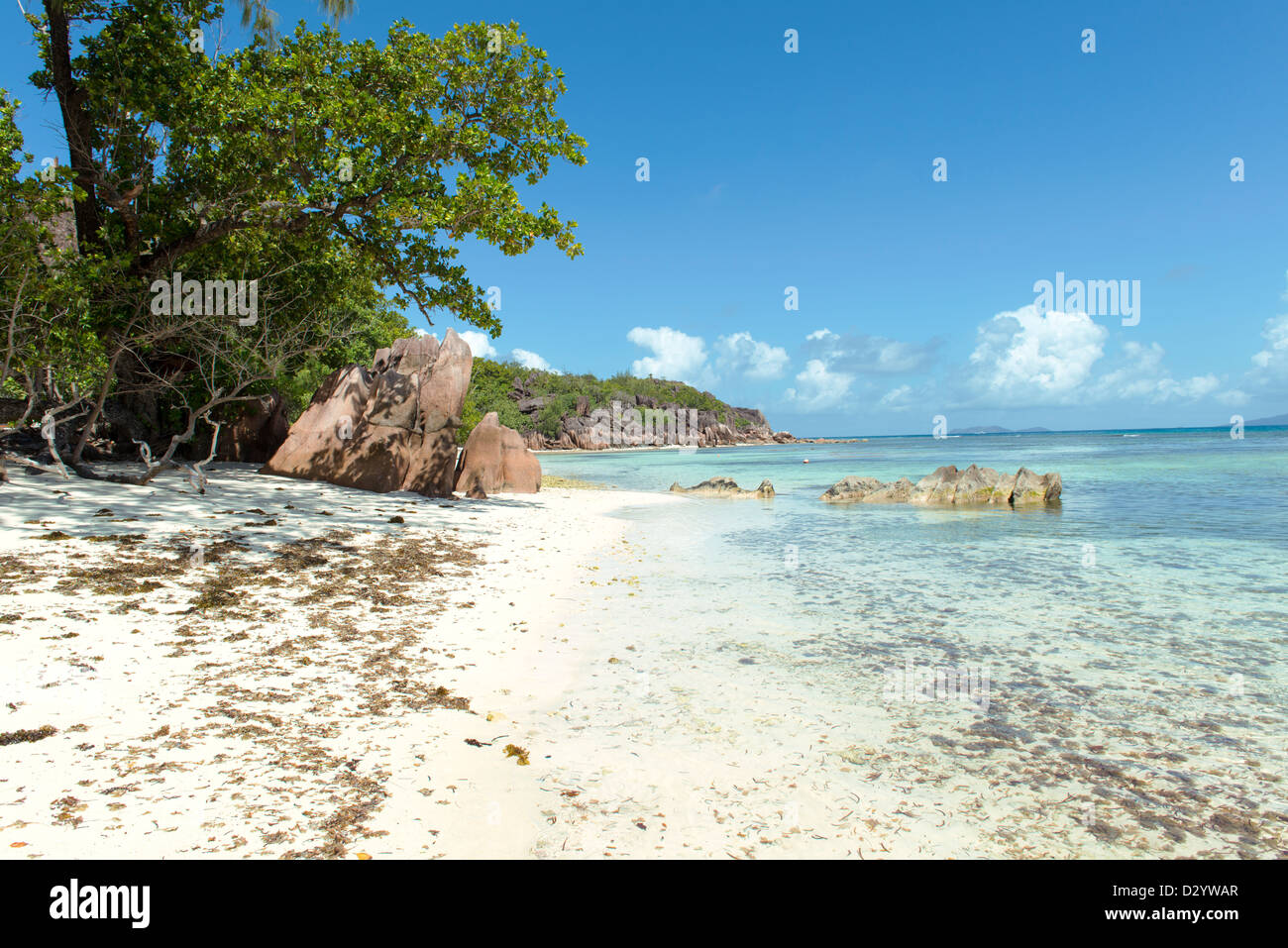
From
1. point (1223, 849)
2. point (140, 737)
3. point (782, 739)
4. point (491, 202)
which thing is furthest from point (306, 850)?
point (491, 202)

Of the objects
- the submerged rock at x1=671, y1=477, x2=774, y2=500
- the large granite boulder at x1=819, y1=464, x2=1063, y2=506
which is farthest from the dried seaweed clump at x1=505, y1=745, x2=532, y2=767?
the submerged rock at x1=671, y1=477, x2=774, y2=500

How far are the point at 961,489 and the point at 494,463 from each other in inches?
Result: 598

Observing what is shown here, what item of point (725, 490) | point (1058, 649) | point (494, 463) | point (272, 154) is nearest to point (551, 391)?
point (725, 490)

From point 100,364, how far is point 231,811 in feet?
39.8

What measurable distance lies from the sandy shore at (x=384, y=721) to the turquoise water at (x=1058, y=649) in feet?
1.40

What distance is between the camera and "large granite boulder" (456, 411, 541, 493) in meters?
19.7

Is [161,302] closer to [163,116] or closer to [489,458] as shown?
[163,116]

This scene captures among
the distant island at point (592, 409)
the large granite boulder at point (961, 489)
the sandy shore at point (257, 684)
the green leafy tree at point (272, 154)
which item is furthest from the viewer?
the distant island at point (592, 409)

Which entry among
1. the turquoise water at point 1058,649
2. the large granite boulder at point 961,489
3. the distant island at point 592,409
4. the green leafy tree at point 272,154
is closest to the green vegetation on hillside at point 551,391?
the distant island at point 592,409

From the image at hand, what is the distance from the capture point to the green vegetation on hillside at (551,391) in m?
83.1

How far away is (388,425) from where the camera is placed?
15.9 m

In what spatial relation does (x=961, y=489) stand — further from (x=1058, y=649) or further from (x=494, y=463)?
(x=1058, y=649)

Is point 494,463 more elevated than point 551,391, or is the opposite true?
point 551,391

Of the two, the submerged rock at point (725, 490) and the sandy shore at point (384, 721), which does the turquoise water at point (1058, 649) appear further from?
the submerged rock at point (725, 490)
